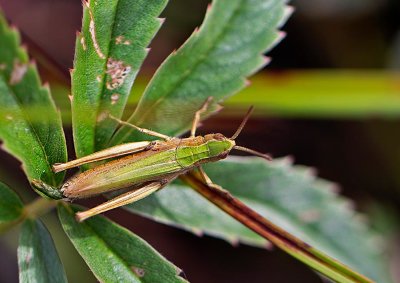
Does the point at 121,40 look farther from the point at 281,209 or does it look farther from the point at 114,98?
the point at 281,209

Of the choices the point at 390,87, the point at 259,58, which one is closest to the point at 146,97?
the point at 259,58

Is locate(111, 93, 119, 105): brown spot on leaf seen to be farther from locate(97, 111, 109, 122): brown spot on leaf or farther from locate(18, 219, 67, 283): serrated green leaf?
locate(18, 219, 67, 283): serrated green leaf

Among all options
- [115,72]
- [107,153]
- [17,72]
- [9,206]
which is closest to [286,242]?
[107,153]

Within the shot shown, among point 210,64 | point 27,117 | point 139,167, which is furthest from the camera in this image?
point 210,64

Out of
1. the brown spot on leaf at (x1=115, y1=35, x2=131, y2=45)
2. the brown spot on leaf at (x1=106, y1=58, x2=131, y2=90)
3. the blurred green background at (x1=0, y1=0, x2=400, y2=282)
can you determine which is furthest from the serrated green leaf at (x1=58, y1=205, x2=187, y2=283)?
the blurred green background at (x1=0, y1=0, x2=400, y2=282)

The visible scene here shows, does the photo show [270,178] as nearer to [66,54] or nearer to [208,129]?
[208,129]

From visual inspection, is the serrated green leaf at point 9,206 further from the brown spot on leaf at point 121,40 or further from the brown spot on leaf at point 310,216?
the brown spot on leaf at point 310,216

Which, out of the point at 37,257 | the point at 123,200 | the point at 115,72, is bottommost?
the point at 37,257
